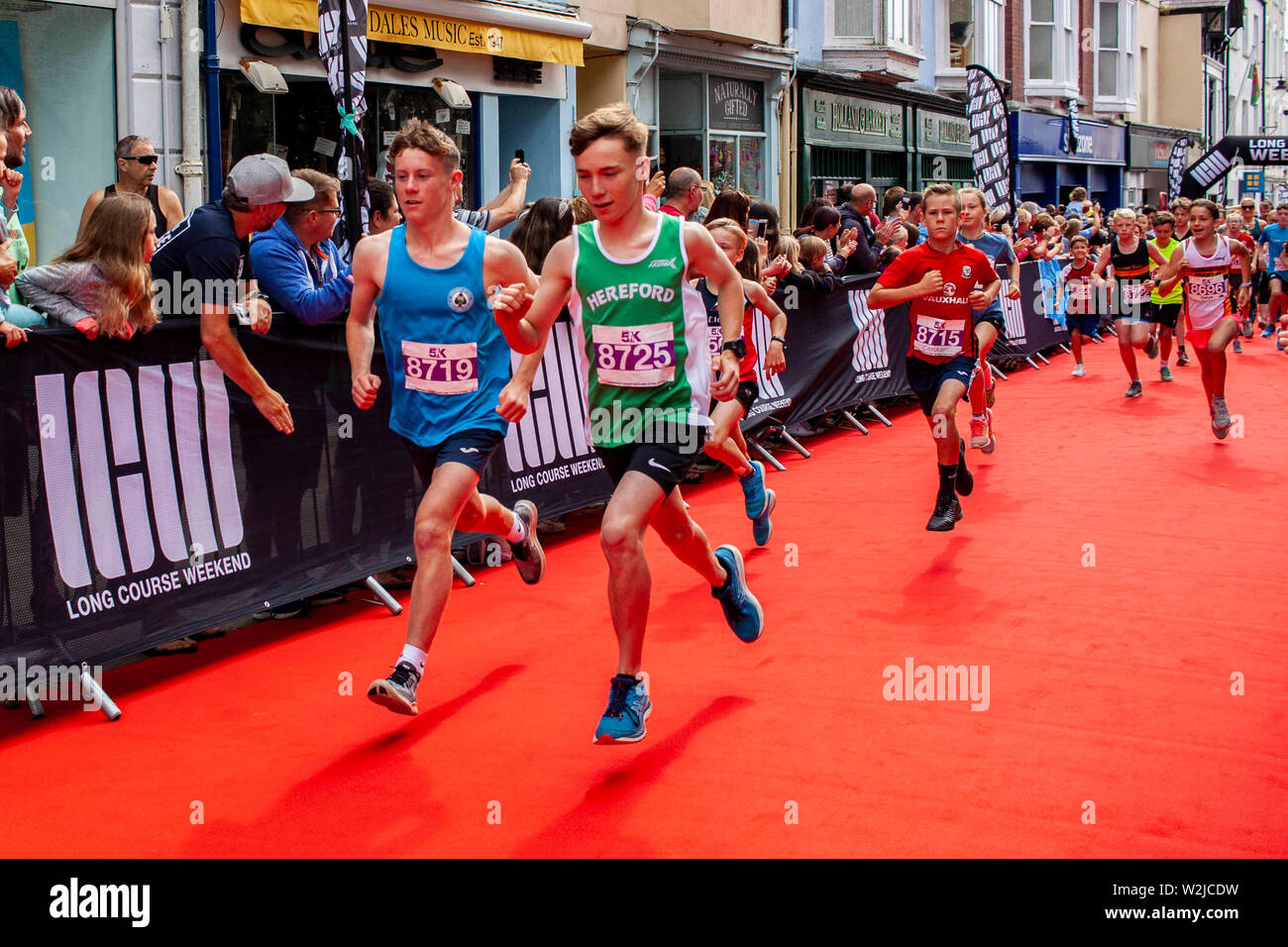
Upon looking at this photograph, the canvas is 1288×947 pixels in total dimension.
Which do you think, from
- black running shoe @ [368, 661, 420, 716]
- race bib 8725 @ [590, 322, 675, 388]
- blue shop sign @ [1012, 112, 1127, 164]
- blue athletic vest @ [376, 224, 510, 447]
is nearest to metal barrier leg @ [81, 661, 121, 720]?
black running shoe @ [368, 661, 420, 716]

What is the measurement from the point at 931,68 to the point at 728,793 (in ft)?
93.6

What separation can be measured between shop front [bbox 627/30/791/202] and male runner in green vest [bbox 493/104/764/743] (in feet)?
48.6

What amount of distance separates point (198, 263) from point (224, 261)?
111 mm

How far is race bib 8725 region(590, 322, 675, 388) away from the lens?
5.28m

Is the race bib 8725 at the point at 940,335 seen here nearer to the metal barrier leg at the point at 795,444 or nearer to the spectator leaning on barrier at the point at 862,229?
the metal barrier leg at the point at 795,444

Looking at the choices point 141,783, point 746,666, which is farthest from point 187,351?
point 746,666

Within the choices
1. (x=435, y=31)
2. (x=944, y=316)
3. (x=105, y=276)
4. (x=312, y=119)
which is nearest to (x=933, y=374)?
(x=944, y=316)

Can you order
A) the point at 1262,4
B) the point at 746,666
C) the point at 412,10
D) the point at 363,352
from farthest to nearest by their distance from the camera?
the point at 1262,4 → the point at 412,10 → the point at 746,666 → the point at 363,352

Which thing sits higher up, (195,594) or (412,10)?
(412,10)

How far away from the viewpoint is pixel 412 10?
1528 centimetres

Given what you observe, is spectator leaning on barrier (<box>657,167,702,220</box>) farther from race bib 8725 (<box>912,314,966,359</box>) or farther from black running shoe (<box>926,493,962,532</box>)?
black running shoe (<box>926,493,962,532</box>)

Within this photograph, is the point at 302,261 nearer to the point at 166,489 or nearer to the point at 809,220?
the point at 166,489

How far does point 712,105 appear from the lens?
2166cm
